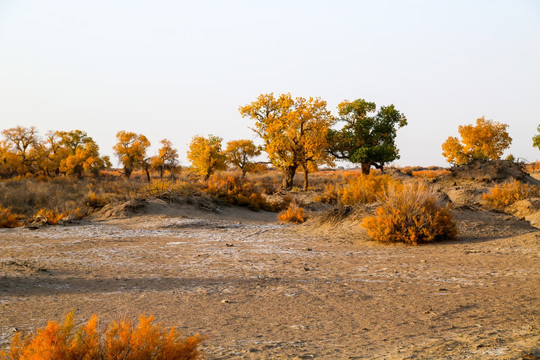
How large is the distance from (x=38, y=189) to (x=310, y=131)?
726 inches

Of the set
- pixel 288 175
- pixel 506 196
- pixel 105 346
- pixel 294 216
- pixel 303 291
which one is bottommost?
pixel 303 291

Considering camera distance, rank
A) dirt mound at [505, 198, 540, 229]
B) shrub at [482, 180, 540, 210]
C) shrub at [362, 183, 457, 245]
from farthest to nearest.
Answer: shrub at [482, 180, 540, 210], dirt mound at [505, 198, 540, 229], shrub at [362, 183, 457, 245]

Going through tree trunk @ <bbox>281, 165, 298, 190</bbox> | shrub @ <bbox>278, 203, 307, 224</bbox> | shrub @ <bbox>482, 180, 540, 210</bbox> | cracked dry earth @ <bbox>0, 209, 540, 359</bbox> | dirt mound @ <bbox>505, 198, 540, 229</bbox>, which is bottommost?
cracked dry earth @ <bbox>0, 209, 540, 359</bbox>

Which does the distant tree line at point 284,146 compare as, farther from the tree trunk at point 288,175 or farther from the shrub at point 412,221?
the shrub at point 412,221

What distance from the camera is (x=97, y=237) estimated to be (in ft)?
42.7

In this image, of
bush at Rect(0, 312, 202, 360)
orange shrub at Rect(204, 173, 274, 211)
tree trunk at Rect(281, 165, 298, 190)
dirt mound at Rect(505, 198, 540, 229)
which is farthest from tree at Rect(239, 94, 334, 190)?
bush at Rect(0, 312, 202, 360)

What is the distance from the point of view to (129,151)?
57375 millimetres

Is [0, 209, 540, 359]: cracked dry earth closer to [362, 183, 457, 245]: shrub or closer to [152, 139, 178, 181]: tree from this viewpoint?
[362, 183, 457, 245]: shrub

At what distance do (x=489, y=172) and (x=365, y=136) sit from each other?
1500 cm

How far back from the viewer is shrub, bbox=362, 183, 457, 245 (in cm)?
1101

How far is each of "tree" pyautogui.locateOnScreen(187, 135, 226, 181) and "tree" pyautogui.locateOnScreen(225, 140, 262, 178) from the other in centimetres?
508

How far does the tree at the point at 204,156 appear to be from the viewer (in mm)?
46438

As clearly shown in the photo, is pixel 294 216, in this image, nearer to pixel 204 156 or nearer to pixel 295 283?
pixel 295 283

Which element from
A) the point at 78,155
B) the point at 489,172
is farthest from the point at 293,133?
the point at 78,155
